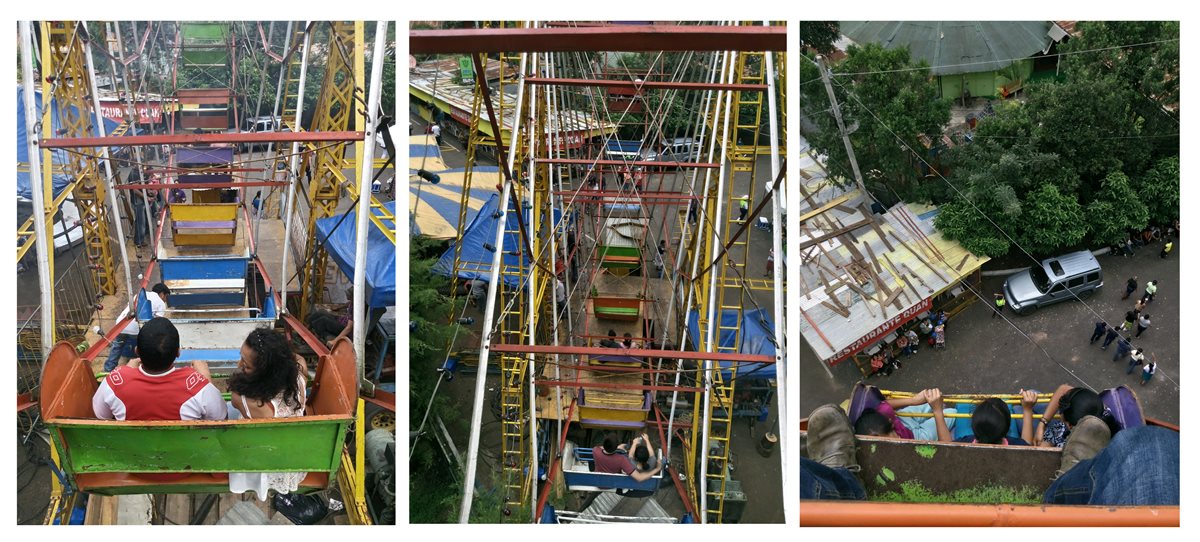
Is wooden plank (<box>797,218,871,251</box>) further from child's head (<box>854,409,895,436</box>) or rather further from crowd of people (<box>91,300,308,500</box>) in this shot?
crowd of people (<box>91,300,308,500</box>)

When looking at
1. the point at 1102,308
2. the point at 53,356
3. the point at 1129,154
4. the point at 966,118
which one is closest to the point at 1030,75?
the point at 966,118

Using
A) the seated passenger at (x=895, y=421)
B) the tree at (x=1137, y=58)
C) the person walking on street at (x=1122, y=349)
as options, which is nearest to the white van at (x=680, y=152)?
the seated passenger at (x=895, y=421)

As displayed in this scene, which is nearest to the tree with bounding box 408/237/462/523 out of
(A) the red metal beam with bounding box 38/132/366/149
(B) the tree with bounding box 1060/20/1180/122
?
(A) the red metal beam with bounding box 38/132/366/149

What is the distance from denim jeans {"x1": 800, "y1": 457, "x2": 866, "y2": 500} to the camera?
537 centimetres

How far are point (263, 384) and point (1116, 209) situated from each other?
17815 mm

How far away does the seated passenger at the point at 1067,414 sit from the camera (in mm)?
6789

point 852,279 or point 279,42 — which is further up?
point 279,42

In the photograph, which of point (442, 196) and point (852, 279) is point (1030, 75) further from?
point (442, 196)

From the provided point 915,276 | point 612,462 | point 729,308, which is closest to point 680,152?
point 915,276

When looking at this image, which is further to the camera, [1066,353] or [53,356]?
[1066,353]

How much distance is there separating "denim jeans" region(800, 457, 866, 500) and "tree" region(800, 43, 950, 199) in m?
13.8

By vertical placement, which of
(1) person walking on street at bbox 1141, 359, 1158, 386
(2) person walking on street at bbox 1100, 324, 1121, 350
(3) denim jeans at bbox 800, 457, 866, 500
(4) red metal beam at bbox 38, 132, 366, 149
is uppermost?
(4) red metal beam at bbox 38, 132, 366, 149

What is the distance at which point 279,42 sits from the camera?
→ 17219mm

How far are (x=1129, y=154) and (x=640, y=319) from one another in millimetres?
11091
